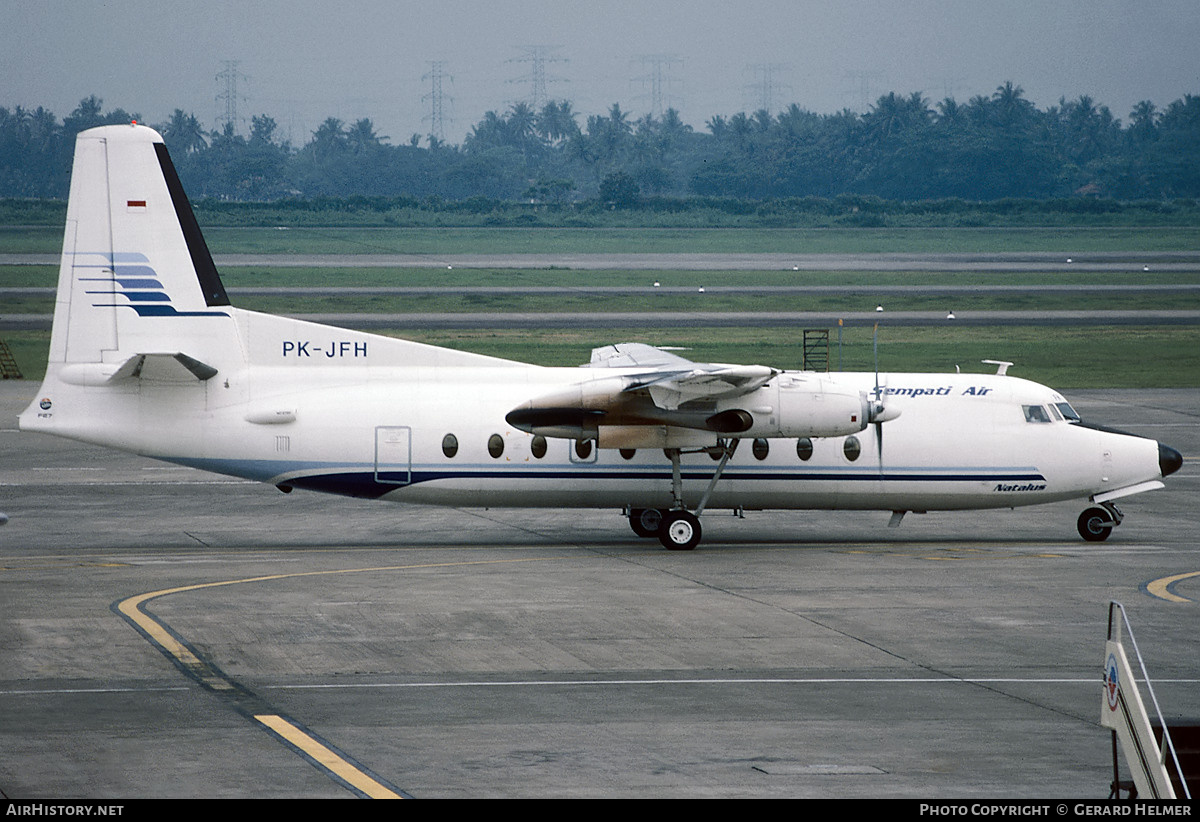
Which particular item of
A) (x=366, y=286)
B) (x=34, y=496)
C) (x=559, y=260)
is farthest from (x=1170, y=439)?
(x=559, y=260)

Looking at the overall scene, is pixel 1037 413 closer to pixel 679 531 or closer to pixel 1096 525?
pixel 1096 525

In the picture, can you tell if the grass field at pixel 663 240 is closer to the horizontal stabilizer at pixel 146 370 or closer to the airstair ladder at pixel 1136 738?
the horizontal stabilizer at pixel 146 370

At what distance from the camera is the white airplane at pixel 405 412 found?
80.9 ft

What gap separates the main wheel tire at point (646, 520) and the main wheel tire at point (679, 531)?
1.69 meters

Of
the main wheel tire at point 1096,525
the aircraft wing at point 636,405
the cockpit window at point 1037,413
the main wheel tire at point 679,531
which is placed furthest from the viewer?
the cockpit window at point 1037,413

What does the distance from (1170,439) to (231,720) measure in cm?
3225

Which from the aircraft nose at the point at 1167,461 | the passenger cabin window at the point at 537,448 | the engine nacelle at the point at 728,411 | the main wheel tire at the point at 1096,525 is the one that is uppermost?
the engine nacelle at the point at 728,411

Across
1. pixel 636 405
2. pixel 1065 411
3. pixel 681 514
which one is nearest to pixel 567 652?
pixel 636 405

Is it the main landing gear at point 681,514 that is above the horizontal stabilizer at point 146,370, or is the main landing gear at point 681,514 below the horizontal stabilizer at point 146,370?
below

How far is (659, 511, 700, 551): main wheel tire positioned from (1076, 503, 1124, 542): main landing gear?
7.49m

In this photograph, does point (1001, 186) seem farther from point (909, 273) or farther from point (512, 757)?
point (512, 757)

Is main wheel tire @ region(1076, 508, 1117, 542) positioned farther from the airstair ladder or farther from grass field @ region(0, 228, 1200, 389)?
grass field @ region(0, 228, 1200, 389)

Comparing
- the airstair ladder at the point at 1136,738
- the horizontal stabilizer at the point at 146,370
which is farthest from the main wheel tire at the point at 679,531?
the airstair ladder at the point at 1136,738

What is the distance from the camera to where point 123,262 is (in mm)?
25094
